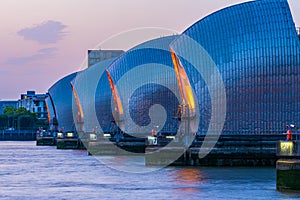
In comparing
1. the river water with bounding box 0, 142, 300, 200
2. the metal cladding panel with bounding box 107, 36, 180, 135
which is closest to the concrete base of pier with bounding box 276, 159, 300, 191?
the river water with bounding box 0, 142, 300, 200

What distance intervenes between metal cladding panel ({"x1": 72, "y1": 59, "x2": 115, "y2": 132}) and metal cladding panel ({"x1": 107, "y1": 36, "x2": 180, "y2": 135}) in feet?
51.5

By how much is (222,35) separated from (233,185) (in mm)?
32686

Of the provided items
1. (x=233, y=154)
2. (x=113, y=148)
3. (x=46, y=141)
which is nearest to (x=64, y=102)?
(x=46, y=141)

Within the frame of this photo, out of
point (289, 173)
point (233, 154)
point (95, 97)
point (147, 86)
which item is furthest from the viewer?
point (95, 97)

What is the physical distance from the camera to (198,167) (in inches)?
2117

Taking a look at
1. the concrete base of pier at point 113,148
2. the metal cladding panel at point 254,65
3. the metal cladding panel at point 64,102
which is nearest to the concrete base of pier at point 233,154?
the metal cladding panel at point 254,65

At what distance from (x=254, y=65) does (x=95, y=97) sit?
61.7 metres

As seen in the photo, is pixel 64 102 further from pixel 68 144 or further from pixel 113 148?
pixel 113 148

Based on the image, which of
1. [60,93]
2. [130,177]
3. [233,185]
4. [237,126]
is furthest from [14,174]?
[60,93]

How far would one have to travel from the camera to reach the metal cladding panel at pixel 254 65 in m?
68.4

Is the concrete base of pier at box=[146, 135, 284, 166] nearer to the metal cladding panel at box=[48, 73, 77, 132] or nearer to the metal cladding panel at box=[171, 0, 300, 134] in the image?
the metal cladding panel at box=[171, 0, 300, 134]

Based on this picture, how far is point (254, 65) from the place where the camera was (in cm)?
6956

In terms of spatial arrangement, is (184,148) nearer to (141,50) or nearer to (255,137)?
(255,137)

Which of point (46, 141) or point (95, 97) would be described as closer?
point (95, 97)
